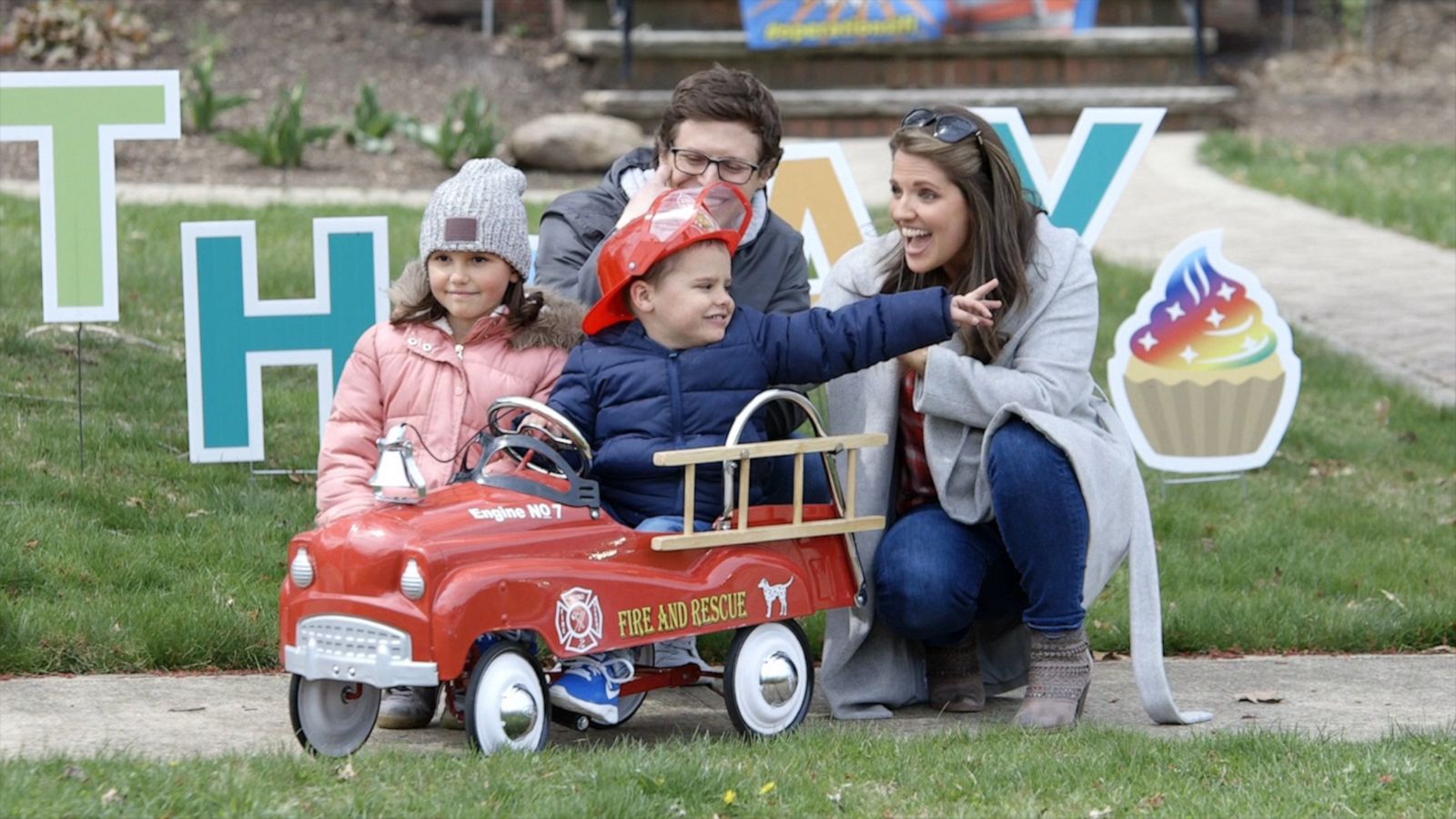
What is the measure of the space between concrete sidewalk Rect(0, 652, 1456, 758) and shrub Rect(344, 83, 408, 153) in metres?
8.37

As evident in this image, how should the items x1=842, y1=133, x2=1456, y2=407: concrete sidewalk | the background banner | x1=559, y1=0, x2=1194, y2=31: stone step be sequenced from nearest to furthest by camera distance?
x1=842, y1=133, x2=1456, y2=407: concrete sidewalk → the background banner → x1=559, y1=0, x2=1194, y2=31: stone step

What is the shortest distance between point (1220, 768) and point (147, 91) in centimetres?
366

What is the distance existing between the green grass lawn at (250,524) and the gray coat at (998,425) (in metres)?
0.68

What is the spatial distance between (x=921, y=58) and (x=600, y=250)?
38.0ft

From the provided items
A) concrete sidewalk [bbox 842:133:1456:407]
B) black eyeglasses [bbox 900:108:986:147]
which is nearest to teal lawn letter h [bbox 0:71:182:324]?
black eyeglasses [bbox 900:108:986:147]

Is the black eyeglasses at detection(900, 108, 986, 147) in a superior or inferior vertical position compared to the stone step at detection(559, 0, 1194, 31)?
inferior

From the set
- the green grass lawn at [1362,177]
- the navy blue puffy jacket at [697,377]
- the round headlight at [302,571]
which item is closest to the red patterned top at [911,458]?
the navy blue puffy jacket at [697,377]

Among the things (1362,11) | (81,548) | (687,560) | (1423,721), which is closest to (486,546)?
(687,560)

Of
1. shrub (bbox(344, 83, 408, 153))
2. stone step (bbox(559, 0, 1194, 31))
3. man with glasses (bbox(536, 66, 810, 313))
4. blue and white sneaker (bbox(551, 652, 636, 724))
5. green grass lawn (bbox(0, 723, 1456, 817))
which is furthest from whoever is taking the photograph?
stone step (bbox(559, 0, 1194, 31))

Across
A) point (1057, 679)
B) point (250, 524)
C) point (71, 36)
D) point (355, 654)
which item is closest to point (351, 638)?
point (355, 654)

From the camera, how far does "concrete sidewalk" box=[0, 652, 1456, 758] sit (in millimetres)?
4188

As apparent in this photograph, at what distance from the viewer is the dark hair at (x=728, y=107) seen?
4.61m

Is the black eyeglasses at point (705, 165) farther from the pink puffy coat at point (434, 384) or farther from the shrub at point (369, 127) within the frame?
the shrub at point (369, 127)

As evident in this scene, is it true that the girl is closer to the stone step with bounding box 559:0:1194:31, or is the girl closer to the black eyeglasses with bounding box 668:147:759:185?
the black eyeglasses with bounding box 668:147:759:185
